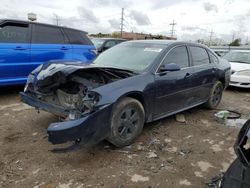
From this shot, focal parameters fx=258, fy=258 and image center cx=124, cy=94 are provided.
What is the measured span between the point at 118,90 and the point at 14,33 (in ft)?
12.0

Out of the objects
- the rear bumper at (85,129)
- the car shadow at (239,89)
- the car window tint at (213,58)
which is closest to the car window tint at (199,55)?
the car window tint at (213,58)

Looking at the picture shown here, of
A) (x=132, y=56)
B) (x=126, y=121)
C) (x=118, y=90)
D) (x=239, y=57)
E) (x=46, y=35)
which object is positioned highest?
(x=46, y=35)

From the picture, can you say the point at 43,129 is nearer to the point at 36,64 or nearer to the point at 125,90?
the point at 125,90

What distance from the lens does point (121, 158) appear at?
3.47 meters

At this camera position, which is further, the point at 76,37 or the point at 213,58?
the point at 76,37

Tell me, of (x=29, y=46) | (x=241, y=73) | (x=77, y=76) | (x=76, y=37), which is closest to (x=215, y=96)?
(x=241, y=73)

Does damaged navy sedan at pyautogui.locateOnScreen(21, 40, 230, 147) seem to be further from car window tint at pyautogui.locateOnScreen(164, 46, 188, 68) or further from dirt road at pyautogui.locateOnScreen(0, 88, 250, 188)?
dirt road at pyautogui.locateOnScreen(0, 88, 250, 188)

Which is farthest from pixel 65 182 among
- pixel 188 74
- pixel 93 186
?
pixel 188 74

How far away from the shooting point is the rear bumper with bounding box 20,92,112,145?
3.05 meters

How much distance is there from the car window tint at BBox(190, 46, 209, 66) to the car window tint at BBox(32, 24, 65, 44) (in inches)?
136

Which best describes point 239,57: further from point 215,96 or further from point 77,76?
point 77,76

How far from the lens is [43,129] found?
4.36 meters

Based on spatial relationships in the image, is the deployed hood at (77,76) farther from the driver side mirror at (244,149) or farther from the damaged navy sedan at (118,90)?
the driver side mirror at (244,149)

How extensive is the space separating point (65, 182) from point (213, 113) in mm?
4010
